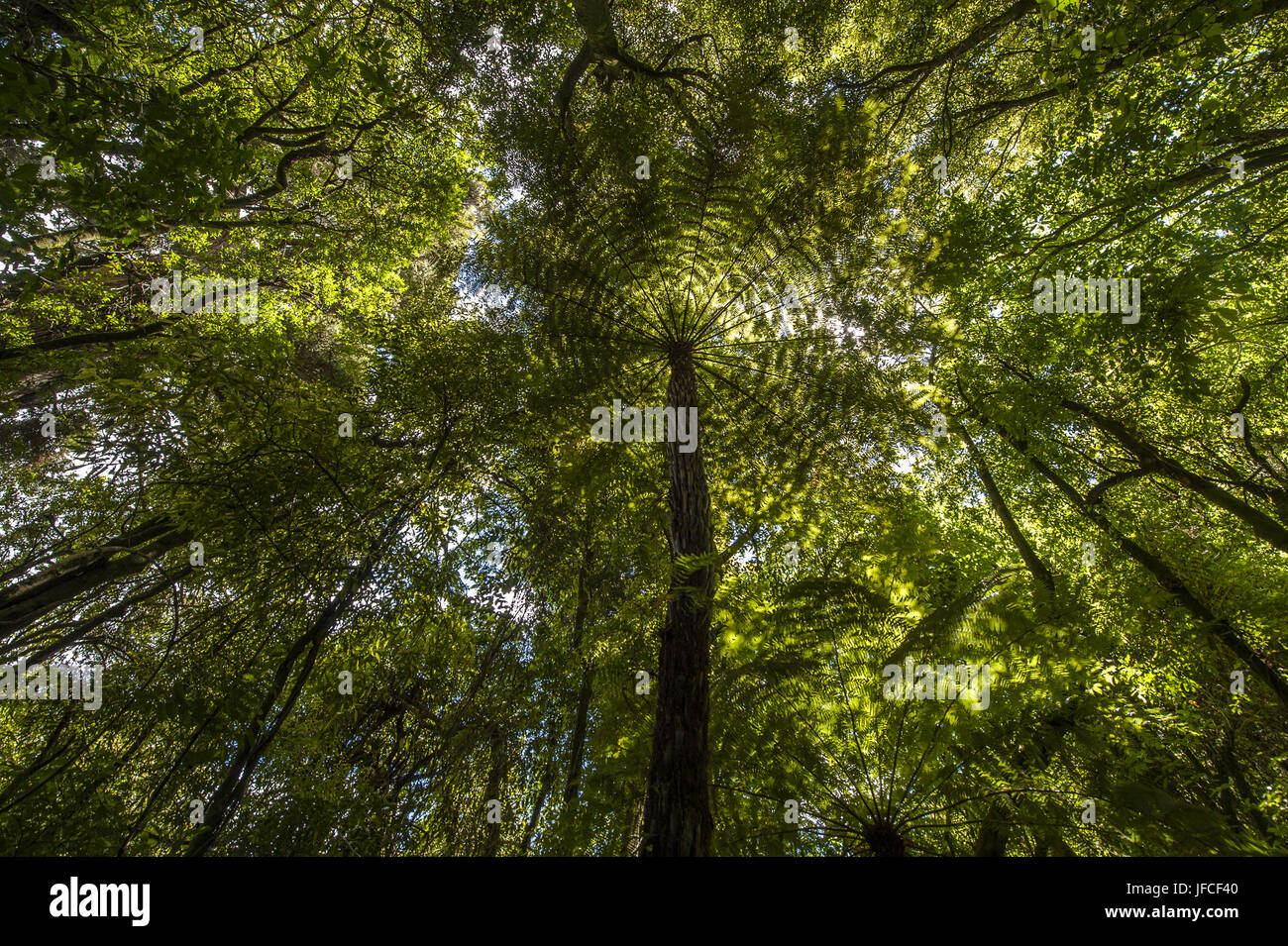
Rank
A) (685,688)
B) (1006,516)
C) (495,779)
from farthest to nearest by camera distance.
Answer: (1006,516), (495,779), (685,688)

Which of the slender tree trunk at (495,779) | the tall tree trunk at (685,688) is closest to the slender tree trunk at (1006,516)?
the tall tree trunk at (685,688)

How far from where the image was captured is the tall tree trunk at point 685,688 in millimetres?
2711

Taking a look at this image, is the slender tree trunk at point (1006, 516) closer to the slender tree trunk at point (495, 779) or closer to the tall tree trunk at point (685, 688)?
the tall tree trunk at point (685, 688)

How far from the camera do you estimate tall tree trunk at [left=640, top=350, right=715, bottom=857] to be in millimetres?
2711

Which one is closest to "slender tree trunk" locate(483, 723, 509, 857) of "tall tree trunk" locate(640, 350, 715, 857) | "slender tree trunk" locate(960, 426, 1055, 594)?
"tall tree trunk" locate(640, 350, 715, 857)

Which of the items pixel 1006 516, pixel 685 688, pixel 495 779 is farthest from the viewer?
pixel 1006 516

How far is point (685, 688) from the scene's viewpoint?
317 centimetres

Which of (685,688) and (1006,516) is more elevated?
(1006,516)

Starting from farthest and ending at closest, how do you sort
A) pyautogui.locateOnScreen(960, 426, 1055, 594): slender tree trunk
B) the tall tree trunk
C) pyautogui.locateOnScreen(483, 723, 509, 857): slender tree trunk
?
pyautogui.locateOnScreen(960, 426, 1055, 594): slender tree trunk < pyautogui.locateOnScreen(483, 723, 509, 857): slender tree trunk < the tall tree trunk

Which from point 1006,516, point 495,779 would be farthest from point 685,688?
point 1006,516

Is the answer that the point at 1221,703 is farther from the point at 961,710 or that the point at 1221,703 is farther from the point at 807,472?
the point at 807,472

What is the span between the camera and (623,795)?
4.06 meters

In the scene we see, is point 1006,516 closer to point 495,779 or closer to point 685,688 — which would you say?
point 685,688

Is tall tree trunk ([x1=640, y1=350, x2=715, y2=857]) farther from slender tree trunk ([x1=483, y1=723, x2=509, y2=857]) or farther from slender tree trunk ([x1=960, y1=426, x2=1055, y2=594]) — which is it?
slender tree trunk ([x1=960, y1=426, x2=1055, y2=594])
